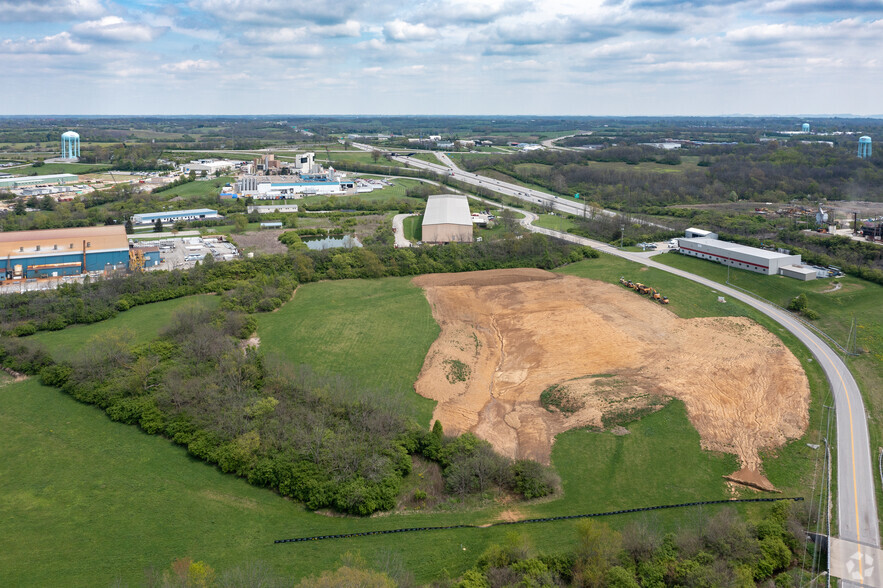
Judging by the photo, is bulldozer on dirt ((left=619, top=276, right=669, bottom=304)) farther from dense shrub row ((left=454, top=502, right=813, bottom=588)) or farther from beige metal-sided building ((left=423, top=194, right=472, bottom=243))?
dense shrub row ((left=454, top=502, right=813, bottom=588))

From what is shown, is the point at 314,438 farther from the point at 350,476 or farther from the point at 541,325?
the point at 541,325

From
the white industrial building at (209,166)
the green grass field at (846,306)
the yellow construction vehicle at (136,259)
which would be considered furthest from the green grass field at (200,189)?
the green grass field at (846,306)

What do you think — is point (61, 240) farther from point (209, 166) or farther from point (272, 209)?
point (209, 166)

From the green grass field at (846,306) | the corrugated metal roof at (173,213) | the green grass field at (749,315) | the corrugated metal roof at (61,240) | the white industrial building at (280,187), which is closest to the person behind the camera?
the green grass field at (749,315)

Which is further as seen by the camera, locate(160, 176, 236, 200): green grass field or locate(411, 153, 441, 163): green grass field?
locate(411, 153, 441, 163): green grass field

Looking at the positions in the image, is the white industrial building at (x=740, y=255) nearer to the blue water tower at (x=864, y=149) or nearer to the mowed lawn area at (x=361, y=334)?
the mowed lawn area at (x=361, y=334)

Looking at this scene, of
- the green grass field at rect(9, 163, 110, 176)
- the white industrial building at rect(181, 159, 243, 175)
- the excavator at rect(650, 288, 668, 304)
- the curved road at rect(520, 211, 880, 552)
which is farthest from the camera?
the white industrial building at rect(181, 159, 243, 175)

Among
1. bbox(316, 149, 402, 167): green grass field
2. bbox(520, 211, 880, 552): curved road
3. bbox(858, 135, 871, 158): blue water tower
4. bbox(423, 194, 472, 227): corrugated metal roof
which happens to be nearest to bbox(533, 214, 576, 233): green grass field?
bbox(423, 194, 472, 227): corrugated metal roof
